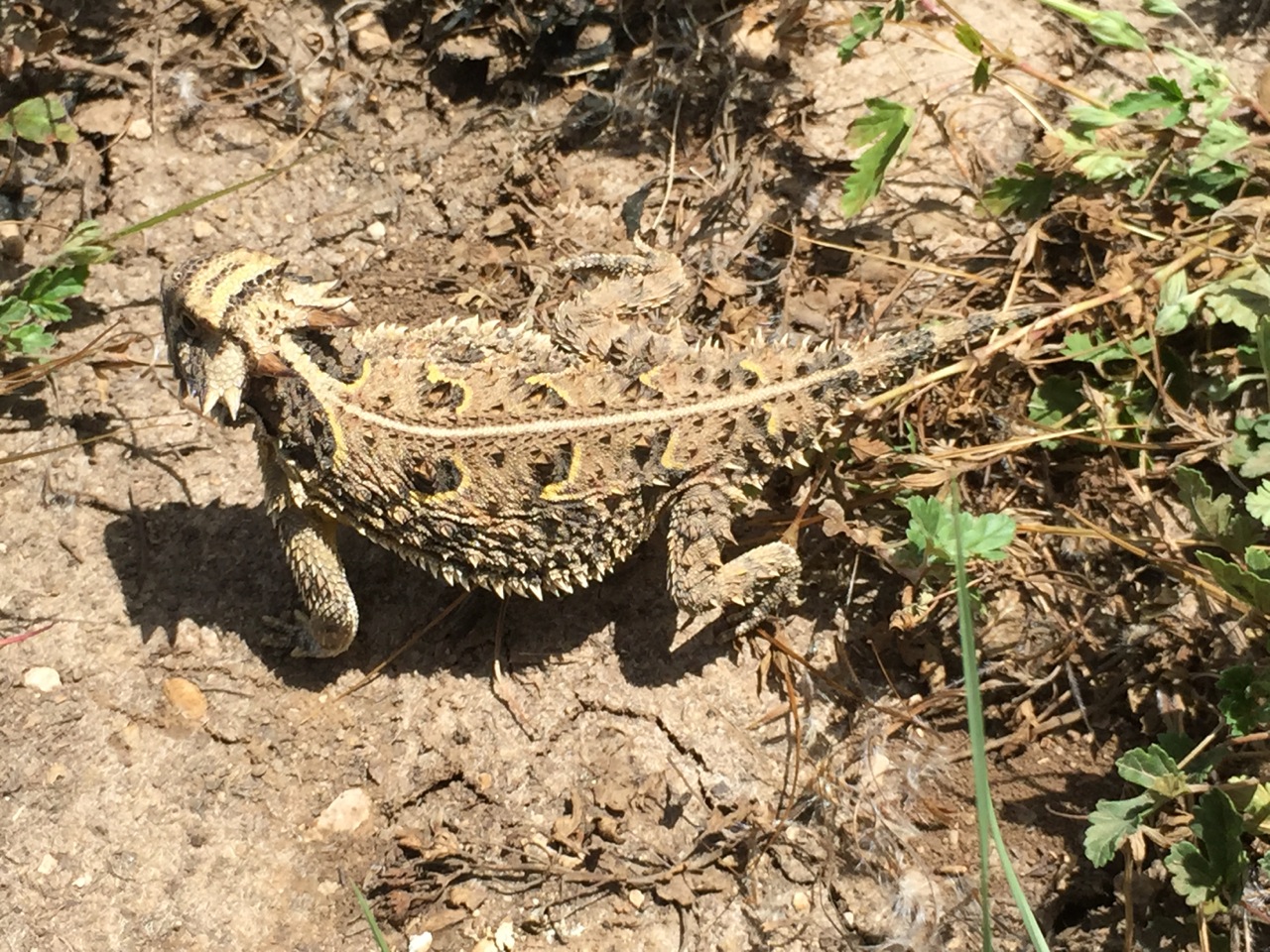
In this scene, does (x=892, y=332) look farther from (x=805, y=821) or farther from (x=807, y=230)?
(x=805, y=821)

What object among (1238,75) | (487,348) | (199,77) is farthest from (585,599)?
(1238,75)

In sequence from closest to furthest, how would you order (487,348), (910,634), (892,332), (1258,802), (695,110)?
(1258,802)
(487,348)
(910,634)
(892,332)
(695,110)

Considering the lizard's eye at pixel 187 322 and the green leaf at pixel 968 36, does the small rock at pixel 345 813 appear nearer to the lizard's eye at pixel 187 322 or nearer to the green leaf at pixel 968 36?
the lizard's eye at pixel 187 322

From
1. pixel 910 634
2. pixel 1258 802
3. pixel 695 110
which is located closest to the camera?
pixel 1258 802

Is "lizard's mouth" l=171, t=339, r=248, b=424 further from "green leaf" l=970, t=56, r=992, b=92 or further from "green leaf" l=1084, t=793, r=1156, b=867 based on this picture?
"green leaf" l=1084, t=793, r=1156, b=867

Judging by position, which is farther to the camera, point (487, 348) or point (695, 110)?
point (695, 110)

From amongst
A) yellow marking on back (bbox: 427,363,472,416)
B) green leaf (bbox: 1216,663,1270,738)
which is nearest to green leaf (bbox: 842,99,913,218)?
yellow marking on back (bbox: 427,363,472,416)

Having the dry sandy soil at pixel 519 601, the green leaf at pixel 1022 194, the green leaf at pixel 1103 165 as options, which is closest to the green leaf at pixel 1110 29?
the green leaf at pixel 1103 165

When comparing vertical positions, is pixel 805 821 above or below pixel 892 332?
below
